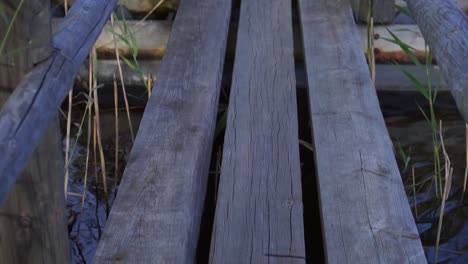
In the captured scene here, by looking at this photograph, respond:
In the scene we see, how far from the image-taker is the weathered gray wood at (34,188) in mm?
1477

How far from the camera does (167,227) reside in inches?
79.8

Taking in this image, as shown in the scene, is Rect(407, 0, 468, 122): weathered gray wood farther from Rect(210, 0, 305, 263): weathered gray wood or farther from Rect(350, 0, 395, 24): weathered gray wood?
Rect(350, 0, 395, 24): weathered gray wood

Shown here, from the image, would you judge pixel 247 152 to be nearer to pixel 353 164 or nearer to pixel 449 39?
pixel 353 164

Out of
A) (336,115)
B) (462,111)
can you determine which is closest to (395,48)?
(336,115)

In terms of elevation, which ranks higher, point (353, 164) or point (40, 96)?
point (40, 96)

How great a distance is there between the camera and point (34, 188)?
1594mm

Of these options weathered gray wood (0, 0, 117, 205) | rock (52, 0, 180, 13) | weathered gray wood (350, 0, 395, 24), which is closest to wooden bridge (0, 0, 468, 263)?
weathered gray wood (0, 0, 117, 205)

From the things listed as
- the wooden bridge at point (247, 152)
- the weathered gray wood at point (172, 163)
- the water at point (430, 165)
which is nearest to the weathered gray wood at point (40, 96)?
the wooden bridge at point (247, 152)

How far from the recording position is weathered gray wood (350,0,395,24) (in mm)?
4180

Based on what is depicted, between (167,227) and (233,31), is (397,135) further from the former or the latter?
(167,227)

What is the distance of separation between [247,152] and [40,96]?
3.80ft

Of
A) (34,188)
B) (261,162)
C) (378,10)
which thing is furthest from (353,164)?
(378,10)

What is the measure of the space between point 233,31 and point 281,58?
0.96m

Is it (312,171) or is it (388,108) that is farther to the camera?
(388,108)
